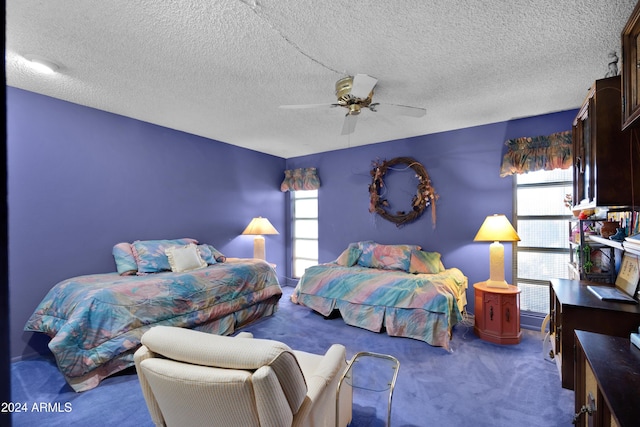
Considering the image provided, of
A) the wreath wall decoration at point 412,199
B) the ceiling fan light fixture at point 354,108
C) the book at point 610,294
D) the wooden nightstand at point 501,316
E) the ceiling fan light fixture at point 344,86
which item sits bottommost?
the wooden nightstand at point 501,316

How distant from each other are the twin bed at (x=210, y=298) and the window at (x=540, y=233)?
0.74 meters

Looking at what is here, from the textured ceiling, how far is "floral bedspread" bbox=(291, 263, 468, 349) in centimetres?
194

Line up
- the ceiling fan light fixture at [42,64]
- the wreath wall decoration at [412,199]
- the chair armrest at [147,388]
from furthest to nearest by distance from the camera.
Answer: the wreath wall decoration at [412,199] < the ceiling fan light fixture at [42,64] < the chair armrest at [147,388]

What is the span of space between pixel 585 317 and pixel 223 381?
2196 mm

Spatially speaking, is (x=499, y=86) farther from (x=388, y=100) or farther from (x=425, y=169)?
(x=425, y=169)

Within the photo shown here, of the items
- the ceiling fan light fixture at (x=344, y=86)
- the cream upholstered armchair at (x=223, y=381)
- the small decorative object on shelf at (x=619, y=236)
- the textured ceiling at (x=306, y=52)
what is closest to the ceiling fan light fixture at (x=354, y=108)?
the ceiling fan light fixture at (x=344, y=86)

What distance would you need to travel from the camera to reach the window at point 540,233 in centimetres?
334

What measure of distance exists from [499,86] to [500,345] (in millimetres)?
2506

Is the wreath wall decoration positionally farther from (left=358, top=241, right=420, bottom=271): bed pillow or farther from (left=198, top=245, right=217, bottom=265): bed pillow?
(left=198, top=245, right=217, bottom=265): bed pillow

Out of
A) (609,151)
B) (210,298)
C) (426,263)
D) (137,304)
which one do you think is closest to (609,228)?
(609,151)

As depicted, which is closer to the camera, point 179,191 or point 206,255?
point 206,255

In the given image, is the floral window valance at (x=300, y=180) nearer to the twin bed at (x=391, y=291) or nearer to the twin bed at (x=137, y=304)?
the twin bed at (x=391, y=291)

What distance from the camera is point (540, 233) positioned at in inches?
136

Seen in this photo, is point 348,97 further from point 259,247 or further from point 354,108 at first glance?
point 259,247
